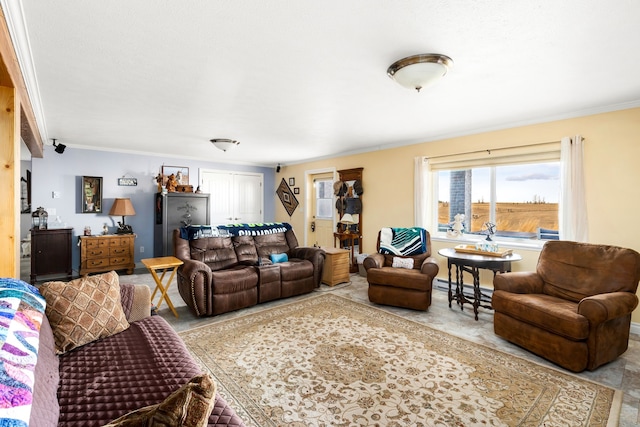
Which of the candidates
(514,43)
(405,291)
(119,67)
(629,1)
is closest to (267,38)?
(119,67)

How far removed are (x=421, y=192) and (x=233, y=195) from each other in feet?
15.1

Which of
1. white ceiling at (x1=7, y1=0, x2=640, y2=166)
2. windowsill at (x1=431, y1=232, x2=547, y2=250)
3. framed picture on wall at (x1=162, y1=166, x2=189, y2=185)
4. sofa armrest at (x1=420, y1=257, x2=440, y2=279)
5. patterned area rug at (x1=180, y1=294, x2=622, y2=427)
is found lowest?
patterned area rug at (x1=180, y1=294, x2=622, y2=427)

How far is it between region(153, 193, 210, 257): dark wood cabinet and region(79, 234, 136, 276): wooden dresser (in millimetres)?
580

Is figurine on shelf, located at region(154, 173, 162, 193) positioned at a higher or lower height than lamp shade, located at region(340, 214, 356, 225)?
higher

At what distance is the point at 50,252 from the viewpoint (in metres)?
4.92

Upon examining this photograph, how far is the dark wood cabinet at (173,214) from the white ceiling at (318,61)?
205 cm

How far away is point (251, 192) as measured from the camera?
7.86 meters

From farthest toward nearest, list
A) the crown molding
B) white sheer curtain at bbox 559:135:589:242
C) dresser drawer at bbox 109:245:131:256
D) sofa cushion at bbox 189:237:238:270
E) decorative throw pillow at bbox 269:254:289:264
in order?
dresser drawer at bbox 109:245:131:256
decorative throw pillow at bbox 269:254:289:264
sofa cushion at bbox 189:237:238:270
white sheer curtain at bbox 559:135:589:242
the crown molding

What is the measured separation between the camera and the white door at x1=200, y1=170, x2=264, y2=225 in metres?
7.18

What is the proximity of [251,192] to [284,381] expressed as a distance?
19.9ft

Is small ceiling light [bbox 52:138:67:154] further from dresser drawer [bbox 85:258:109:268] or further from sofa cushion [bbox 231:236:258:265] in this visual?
sofa cushion [bbox 231:236:258:265]

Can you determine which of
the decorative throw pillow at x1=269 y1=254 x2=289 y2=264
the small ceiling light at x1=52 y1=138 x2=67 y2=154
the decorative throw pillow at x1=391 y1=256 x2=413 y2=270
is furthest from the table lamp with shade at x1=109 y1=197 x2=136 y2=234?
the decorative throw pillow at x1=391 y1=256 x2=413 y2=270

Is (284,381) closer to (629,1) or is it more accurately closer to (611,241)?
(629,1)

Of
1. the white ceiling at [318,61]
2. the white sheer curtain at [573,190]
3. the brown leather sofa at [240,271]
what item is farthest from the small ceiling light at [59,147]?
the white sheer curtain at [573,190]
